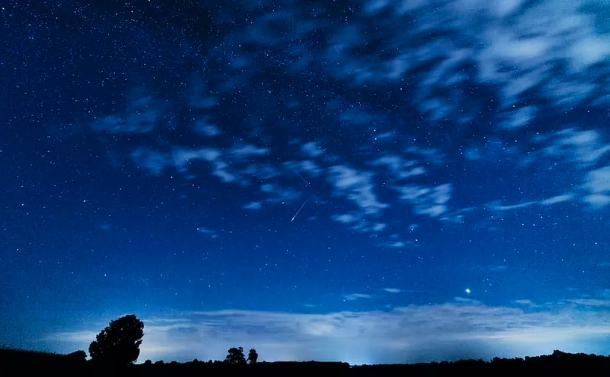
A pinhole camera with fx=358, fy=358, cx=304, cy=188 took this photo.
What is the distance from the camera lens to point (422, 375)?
1938 centimetres

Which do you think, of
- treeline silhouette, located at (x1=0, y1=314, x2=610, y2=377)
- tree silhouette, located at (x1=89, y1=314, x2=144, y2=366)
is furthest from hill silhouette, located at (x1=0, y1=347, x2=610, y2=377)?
tree silhouette, located at (x1=89, y1=314, x2=144, y2=366)

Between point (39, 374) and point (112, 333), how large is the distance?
6744cm

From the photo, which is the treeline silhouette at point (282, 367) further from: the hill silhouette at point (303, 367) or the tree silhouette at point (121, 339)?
the tree silhouette at point (121, 339)

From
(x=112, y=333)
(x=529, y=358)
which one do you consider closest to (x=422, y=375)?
(x=529, y=358)

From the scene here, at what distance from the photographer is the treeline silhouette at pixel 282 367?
16172 millimetres

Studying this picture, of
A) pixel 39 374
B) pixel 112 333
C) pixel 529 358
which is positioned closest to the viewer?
pixel 39 374

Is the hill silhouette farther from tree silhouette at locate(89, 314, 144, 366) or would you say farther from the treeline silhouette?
tree silhouette at locate(89, 314, 144, 366)

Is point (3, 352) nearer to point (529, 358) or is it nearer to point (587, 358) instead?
point (529, 358)

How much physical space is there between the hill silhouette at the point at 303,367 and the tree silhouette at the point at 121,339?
63386 millimetres

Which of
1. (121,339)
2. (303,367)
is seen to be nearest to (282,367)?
(303,367)

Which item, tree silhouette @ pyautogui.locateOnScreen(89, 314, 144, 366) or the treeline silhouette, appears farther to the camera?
tree silhouette @ pyautogui.locateOnScreen(89, 314, 144, 366)

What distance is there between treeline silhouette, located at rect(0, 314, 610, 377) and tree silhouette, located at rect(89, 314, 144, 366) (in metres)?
62.4

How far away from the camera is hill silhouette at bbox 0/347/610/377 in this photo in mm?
16156

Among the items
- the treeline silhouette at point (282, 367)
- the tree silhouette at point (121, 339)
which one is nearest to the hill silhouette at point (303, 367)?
the treeline silhouette at point (282, 367)
